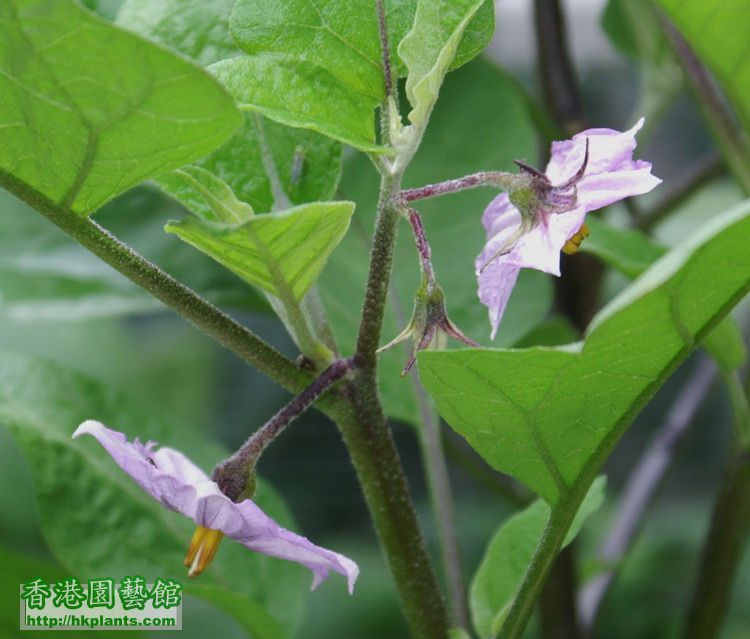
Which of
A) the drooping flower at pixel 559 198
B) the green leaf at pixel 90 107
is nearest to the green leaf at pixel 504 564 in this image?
the drooping flower at pixel 559 198

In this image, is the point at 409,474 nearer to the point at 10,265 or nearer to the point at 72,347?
the point at 72,347

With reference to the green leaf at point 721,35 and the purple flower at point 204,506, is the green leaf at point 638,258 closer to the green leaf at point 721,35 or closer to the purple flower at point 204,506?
the green leaf at point 721,35

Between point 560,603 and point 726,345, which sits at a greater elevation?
point 726,345

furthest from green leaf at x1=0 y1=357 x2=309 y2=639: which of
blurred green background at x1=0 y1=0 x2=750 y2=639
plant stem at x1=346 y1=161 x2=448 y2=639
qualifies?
plant stem at x1=346 y1=161 x2=448 y2=639

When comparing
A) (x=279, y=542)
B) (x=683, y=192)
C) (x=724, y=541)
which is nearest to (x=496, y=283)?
(x=279, y=542)

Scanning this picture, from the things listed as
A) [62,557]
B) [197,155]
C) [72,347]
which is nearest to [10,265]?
[62,557]

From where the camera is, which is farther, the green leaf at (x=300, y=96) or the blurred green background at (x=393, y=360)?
the blurred green background at (x=393, y=360)

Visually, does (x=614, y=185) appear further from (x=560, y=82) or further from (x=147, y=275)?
(x=560, y=82)
